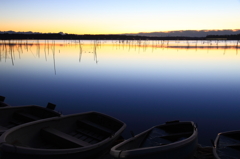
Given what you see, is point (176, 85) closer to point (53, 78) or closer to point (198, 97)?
point (198, 97)

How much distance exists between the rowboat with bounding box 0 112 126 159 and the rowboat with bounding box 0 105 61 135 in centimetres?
66

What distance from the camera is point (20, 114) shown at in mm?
5227

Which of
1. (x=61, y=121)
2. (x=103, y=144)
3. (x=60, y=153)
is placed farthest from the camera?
(x=61, y=121)

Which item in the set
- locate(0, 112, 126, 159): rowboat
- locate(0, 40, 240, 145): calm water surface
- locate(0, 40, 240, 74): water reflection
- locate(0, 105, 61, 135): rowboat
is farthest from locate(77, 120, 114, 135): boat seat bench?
locate(0, 40, 240, 74): water reflection

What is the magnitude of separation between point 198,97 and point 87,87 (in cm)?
500

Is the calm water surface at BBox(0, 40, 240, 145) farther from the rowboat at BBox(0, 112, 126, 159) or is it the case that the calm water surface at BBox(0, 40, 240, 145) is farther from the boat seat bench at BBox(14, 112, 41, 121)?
the boat seat bench at BBox(14, 112, 41, 121)

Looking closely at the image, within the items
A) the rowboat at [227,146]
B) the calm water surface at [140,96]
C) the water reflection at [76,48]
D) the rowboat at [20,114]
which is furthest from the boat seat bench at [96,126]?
the water reflection at [76,48]

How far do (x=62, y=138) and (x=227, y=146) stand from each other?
2.93 meters

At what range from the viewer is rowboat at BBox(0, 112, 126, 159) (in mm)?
3012

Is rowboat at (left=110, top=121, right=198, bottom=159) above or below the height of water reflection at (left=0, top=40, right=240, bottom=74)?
below

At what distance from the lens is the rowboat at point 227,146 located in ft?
11.8

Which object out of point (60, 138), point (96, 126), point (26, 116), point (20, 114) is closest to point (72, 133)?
point (96, 126)

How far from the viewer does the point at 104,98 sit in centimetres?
871

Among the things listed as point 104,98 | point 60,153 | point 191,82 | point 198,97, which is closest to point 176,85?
point 191,82
